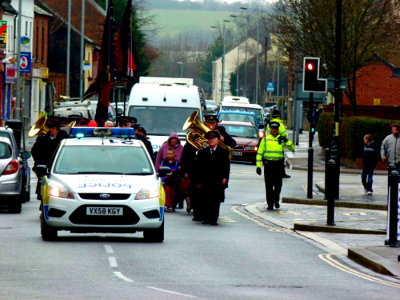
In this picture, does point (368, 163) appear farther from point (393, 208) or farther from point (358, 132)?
point (393, 208)

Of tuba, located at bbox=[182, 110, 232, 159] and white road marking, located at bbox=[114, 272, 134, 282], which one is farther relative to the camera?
tuba, located at bbox=[182, 110, 232, 159]

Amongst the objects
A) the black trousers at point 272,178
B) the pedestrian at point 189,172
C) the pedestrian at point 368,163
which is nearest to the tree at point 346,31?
the pedestrian at point 368,163

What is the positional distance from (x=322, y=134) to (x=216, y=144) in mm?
30215

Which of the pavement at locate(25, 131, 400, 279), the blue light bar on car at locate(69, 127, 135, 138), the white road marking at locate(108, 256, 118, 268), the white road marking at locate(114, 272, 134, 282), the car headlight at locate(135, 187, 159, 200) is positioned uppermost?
the blue light bar on car at locate(69, 127, 135, 138)

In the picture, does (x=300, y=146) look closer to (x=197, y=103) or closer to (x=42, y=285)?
(x=197, y=103)

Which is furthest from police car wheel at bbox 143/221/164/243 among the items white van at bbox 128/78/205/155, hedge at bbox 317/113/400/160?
hedge at bbox 317/113/400/160

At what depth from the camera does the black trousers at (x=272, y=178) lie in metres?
26.7

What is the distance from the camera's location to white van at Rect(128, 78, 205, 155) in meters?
34.6

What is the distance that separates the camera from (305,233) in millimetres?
21625

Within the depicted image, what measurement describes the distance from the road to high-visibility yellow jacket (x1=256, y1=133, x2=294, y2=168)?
4821 mm

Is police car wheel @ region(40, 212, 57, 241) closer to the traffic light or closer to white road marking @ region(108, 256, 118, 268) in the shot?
white road marking @ region(108, 256, 118, 268)

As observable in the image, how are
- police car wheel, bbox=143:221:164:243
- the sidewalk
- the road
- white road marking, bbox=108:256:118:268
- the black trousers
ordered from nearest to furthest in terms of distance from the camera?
1. the road
2. white road marking, bbox=108:256:118:268
3. the sidewalk
4. police car wheel, bbox=143:221:164:243
5. the black trousers

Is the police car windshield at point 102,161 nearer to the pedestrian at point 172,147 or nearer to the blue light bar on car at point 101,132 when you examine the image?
the blue light bar on car at point 101,132

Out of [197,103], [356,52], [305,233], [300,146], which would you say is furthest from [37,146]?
[300,146]
